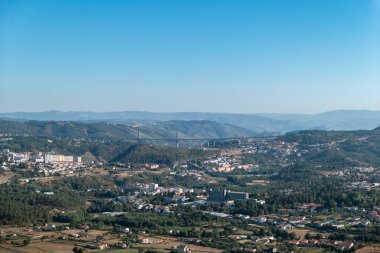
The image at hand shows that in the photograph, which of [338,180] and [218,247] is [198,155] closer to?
[338,180]

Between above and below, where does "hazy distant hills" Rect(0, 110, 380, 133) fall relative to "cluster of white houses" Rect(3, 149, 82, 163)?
above

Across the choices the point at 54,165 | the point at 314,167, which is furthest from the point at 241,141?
the point at 54,165

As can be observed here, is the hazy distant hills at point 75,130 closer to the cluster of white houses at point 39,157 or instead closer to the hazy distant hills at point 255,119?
the cluster of white houses at point 39,157

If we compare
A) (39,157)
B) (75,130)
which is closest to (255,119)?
(75,130)

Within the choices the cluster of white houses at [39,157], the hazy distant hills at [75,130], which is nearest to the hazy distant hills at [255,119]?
the hazy distant hills at [75,130]

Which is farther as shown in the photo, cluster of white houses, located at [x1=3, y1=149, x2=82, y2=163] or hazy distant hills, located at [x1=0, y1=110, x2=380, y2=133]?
hazy distant hills, located at [x1=0, y1=110, x2=380, y2=133]

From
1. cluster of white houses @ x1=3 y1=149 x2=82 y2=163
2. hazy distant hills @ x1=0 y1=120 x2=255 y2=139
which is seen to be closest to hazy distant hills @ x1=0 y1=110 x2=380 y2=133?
hazy distant hills @ x1=0 y1=120 x2=255 y2=139

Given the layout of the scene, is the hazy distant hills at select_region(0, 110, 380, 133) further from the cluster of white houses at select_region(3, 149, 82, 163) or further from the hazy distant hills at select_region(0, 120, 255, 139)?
the cluster of white houses at select_region(3, 149, 82, 163)

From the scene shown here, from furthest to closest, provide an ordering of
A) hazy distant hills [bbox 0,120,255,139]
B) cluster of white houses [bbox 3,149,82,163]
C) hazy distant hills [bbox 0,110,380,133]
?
1. hazy distant hills [bbox 0,110,380,133]
2. hazy distant hills [bbox 0,120,255,139]
3. cluster of white houses [bbox 3,149,82,163]
